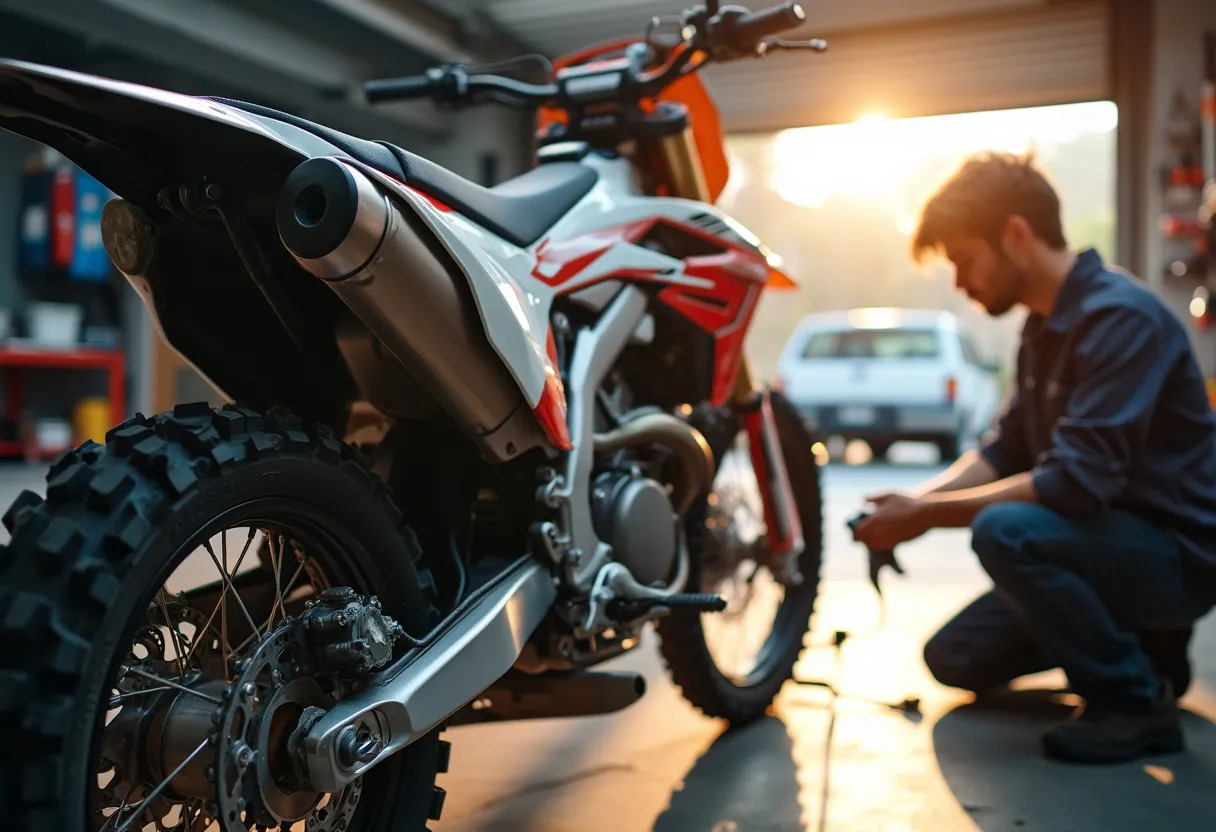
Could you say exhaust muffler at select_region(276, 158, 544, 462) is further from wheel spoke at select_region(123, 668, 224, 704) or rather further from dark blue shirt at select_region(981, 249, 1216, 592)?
dark blue shirt at select_region(981, 249, 1216, 592)

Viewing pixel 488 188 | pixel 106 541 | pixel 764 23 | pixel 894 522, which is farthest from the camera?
pixel 894 522

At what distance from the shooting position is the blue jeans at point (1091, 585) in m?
1.99

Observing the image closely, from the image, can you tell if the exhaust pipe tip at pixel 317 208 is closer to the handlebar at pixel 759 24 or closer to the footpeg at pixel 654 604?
the footpeg at pixel 654 604

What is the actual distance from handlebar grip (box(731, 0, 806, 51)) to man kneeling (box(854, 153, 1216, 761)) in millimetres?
708

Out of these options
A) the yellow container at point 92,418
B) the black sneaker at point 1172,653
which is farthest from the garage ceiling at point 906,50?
the black sneaker at point 1172,653

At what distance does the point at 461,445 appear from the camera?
145 centimetres

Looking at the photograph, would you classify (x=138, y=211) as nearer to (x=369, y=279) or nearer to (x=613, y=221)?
(x=369, y=279)

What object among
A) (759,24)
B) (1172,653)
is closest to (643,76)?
(759,24)

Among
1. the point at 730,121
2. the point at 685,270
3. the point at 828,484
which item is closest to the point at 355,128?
the point at 730,121

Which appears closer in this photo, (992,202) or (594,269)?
(594,269)

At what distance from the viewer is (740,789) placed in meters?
1.74

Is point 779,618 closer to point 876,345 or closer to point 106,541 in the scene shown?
point 106,541

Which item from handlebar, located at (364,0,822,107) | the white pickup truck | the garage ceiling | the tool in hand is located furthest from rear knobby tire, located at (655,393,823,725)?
the white pickup truck

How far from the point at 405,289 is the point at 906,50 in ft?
25.2
